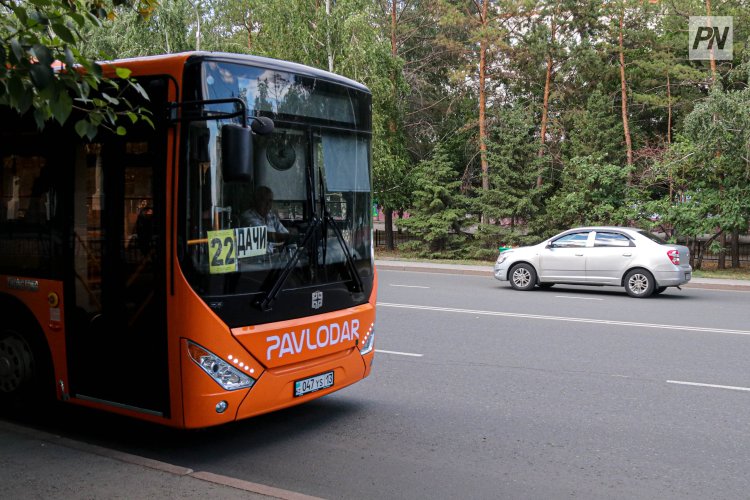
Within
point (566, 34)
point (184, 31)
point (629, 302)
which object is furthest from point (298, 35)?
point (629, 302)

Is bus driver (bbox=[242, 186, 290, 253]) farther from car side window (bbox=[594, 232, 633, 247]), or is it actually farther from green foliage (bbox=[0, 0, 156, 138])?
car side window (bbox=[594, 232, 633, 247])

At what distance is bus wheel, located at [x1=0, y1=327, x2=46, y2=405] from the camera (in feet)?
21.0

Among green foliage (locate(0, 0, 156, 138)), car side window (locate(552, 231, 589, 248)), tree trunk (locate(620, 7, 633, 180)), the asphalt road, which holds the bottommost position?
the asphalt road

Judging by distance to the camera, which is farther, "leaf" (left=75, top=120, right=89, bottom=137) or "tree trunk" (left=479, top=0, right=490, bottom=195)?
"tree trunk" (left=479, top=0, right=490, bottom=195)

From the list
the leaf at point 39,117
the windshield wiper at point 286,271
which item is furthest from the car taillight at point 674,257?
the leaf at point 39,117

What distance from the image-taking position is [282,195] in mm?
5906

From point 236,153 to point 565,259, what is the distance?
46.3 ft

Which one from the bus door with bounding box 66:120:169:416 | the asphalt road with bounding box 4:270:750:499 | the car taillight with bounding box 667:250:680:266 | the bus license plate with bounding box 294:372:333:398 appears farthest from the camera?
the car taillight with bounding box 667:250:680:266

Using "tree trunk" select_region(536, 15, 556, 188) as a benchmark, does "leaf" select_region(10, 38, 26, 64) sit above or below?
below

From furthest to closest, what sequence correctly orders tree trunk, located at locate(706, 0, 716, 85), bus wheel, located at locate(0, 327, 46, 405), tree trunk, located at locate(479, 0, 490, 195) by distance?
1. tree trunk, located at locate(479, 0, 490, 195)
2. tree trunk, located at locate(706, 0, 716, 85)
3. bus wheel, located at locate(0, 327, 46, 405)

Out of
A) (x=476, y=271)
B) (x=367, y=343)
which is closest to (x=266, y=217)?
(x=367, y=343)

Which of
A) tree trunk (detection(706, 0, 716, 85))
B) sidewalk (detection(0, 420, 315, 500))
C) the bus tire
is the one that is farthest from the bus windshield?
tree trunk (detection(706, 0, 716, 85))

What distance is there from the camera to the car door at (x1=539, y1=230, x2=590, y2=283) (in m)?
18.0

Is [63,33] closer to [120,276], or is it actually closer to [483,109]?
[120,276]
